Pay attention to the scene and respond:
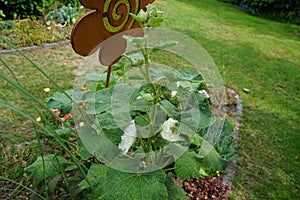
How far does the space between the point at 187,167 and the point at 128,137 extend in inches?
11.6

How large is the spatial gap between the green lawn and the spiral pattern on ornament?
121 centimetres

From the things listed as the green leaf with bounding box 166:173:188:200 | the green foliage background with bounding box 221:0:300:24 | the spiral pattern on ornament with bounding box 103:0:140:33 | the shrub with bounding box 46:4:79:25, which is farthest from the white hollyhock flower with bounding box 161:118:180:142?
the green foliage background with bounding box 221:0:300:24

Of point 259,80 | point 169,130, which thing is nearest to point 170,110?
point 169,130

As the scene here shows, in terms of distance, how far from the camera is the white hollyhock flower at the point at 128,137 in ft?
4.37

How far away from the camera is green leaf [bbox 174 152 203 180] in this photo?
142 cm

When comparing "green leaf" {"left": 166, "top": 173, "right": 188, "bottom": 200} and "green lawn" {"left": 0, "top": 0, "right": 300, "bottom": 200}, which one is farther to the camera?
"green lawn" {"left": 0, "top": 0, "right": 300, "bottom": 200}

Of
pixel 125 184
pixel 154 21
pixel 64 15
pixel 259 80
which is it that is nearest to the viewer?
pixel 154 21

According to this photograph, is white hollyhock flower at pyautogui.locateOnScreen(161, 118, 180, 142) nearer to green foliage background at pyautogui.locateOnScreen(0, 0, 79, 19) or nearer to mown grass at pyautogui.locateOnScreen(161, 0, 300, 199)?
mown grass at pyautogui.locateOnScreen(161, 0, 300, 199)

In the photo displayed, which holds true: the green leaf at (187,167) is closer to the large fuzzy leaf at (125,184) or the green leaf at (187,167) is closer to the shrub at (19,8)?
the large fuzzy leaf at (125,184)

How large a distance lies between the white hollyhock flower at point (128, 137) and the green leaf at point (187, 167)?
240mm

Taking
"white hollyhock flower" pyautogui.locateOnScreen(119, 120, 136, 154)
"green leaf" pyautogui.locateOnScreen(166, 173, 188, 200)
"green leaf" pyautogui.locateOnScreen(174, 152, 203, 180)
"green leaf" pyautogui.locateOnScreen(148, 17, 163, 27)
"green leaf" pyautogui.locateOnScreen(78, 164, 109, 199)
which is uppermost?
"green leaf" pyautogui.locateOnScreen(148, 17, 163, 27)

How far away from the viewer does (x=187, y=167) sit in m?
1.44

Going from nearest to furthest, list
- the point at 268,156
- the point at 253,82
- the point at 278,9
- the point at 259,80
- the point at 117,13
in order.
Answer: the point at 117,13
the point at 268,156
the point at 253,82
the point at 259,80
the point at 278,9

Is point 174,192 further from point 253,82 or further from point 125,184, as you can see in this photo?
point 253,82
